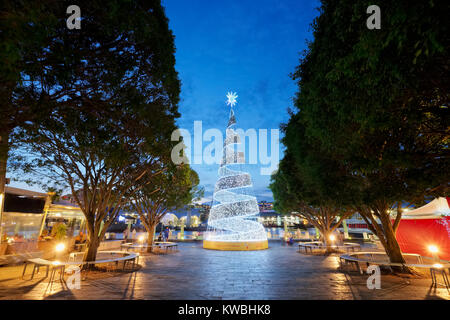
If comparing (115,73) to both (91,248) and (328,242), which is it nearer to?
(91,248)

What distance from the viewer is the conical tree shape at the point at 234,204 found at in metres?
21.0

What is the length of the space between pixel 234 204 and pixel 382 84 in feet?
60.5

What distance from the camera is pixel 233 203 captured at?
21406 millimetres

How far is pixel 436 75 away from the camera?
4312mm

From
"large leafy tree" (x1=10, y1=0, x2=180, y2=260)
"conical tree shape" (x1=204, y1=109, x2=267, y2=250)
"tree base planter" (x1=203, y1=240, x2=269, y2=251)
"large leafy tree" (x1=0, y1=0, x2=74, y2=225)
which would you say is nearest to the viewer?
"large leafy tree" (x1=0, y1=0, x2=74, y2=225)

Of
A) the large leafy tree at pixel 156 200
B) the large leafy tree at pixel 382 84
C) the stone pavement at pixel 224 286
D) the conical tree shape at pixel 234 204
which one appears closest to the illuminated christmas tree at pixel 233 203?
the conical tree shape at pixel 234 204

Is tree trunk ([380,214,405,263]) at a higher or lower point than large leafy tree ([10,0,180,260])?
lower

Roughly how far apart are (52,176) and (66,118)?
8.12 m

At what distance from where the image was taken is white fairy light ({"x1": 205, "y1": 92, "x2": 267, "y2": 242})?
21016 millimetres

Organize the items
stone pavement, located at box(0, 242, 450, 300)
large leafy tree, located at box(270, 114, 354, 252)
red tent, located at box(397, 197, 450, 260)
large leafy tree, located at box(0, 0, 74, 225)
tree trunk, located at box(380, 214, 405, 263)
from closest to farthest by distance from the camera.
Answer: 1. large leafy tree, located at box(0, 0, 74, 225)
2. stone pavement, located at box(0, 242, 450, 300)
3. large leafy tree, located at box(270, 114, 354, 252)
4. tree trunk, located at box(380, 214, 405, 263)
5. red tent, located at box(397, 197, 450, 260)

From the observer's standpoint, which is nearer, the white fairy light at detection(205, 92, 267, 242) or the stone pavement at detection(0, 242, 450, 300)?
the stone pavement at detection(0, 242, 450, 300)

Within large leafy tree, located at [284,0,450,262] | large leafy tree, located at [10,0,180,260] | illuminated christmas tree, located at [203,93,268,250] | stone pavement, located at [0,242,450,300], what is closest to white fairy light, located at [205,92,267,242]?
illuminated christmas tree, located at [203,93,268,250]

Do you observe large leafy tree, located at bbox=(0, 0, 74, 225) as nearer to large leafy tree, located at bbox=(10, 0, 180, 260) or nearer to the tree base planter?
large leafy tree, located at bbox=(10, 0, 180, 260)

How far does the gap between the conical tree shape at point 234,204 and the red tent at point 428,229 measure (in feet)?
36.5
